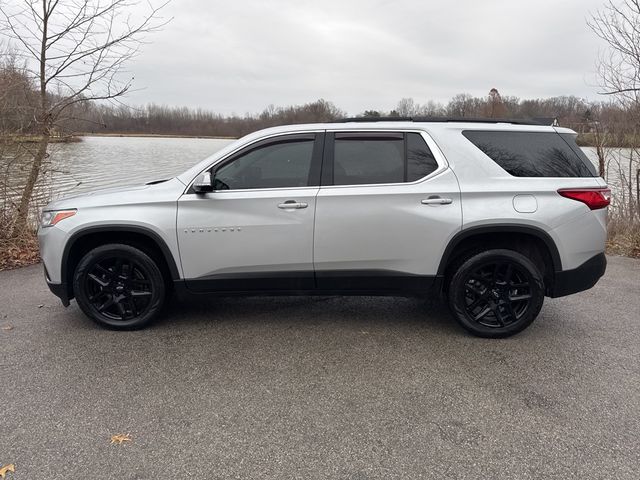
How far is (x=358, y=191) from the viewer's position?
3.63 m

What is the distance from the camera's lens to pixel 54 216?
12.5ft

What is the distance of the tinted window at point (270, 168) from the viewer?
374 centimetres

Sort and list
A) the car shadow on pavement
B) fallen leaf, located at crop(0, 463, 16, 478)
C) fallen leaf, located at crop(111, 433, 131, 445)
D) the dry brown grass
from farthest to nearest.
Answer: the dry brown grass, the car shadow on pavement, fallen leaf, located at crop(111, 433, 131, 445), fallen leaf, located at crop(0, 463, 16, 478)

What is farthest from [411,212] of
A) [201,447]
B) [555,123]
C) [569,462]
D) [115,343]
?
[115,343]

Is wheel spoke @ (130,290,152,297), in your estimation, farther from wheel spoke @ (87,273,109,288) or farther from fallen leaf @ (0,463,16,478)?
fallen leaf @ (0,463,16,478)

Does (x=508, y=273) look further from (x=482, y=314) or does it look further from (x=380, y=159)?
(x=380, y=159)

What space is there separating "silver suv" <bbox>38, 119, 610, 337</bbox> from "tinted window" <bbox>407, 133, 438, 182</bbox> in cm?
1

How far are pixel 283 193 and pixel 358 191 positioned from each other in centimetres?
62

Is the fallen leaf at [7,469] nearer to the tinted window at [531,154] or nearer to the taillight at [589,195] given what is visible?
the tinted window at [531,154]

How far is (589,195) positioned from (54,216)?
178 inches

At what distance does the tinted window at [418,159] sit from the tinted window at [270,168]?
84 centimetres

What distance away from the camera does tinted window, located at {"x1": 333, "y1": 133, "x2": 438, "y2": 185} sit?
3.69 metres

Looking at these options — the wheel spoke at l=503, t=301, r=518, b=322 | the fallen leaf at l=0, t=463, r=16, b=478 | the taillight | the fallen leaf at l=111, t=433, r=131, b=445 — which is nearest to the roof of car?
the taillight

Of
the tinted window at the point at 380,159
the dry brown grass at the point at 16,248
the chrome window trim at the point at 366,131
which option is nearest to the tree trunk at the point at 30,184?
the dry brown grass at the point at 16,248
